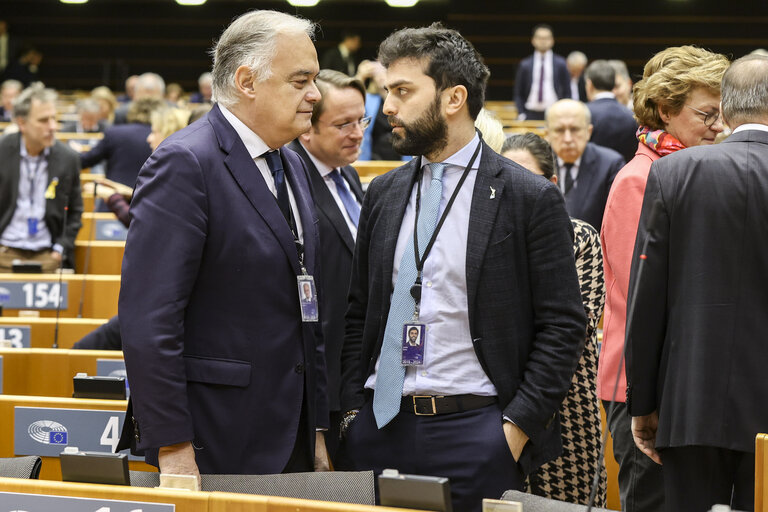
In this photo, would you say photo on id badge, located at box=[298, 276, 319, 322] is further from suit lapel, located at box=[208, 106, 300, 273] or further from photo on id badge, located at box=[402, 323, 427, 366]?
photo on id badge, located at box=[402, 323, 427, 366]

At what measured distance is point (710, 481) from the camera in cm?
183

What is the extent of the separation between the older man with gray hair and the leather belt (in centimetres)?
22

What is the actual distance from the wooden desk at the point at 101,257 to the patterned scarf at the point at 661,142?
3.47 m

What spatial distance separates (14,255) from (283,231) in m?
4.27

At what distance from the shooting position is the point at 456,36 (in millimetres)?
2029

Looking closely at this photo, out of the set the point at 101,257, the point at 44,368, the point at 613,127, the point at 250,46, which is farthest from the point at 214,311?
the point at 613,127

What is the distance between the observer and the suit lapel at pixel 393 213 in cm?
198

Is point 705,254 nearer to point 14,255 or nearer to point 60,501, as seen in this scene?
point 60,501

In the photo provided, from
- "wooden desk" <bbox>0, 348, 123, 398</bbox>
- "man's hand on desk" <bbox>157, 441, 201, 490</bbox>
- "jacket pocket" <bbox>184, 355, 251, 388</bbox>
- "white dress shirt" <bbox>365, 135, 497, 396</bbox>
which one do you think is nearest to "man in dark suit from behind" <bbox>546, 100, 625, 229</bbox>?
"wooden desk" <bbox>0, 348, 123, 398</bbox>

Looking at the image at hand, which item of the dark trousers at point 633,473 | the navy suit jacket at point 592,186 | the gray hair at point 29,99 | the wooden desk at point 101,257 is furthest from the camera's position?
the gray hair at point 29,99

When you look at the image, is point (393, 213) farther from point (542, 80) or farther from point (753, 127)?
point (542, 80)

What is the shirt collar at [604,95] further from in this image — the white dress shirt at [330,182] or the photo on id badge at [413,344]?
the photo on id badge at [413,344]

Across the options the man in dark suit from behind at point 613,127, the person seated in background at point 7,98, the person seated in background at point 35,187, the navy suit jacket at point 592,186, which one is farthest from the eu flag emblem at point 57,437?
the person seated in background at point 7,98

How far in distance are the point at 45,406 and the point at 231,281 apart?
954 millimetres
